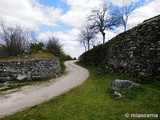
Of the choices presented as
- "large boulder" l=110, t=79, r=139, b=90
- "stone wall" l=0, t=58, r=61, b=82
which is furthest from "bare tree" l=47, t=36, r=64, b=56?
"large boulder" l=110, t=79, r=139, b=90

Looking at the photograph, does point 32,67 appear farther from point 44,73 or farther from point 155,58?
point 155,58

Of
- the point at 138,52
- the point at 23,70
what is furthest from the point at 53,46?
the point at 138,52

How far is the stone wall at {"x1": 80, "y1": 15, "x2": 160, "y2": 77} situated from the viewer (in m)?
10.8

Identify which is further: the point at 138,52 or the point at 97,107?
the point at 138,52

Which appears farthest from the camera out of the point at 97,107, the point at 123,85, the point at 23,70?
the point at 23,70

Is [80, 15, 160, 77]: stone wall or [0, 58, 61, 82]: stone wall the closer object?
[80, 15, 160, 77]: stone wall

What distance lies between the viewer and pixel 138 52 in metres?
12.2

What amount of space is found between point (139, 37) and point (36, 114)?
1040 cm

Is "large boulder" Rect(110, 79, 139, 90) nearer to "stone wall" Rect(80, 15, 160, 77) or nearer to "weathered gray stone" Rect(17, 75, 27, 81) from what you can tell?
"stone wall" Rect(80, 15, 160, 77)

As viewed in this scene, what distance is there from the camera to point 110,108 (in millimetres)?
6719

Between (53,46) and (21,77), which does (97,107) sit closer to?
(21,77)

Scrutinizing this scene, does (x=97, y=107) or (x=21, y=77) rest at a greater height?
(x=21, y=77)

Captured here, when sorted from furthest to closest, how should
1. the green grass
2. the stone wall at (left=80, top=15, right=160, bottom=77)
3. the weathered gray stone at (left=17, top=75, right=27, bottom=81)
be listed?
the weathered gray stone at (left=17, top=75, right=27, bottom=81) < the stone wall at (left=80, top=15, right=160, bottom=77) < the green grass

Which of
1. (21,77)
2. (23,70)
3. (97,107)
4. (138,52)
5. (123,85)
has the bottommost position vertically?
(97,107)
